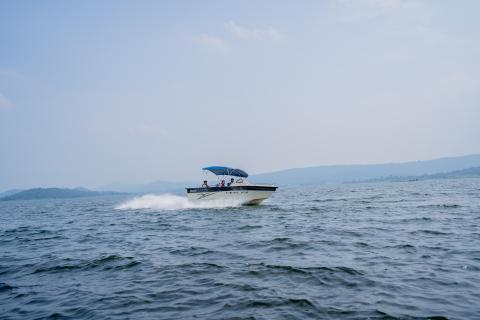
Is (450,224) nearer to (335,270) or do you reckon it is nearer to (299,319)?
(335,270)

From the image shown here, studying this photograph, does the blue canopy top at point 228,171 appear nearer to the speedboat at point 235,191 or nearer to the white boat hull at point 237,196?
the speedboat at point 235,191

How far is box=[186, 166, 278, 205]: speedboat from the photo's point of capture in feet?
123

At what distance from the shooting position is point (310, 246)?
55.0ft

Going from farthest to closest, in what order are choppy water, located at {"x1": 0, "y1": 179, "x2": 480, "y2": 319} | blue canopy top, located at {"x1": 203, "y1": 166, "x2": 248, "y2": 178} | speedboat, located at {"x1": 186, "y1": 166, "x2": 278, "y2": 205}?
blue canopy top, located at {"x1": 203, "y1": 166, "x2": 248, "y2": 178}, speedboat, located at {"x1": 186, "y1": 166, "x2": 278, "y2": 205}, choppy water, located at {"x1": 0, "y1": 179, "x2": 480, "y2": 319}

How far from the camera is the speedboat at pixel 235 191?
123 ft

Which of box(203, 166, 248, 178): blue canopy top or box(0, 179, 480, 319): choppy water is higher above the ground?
box(203, 166, 248, 178): blue canopy top

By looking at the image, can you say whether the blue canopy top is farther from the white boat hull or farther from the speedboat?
the white boat hull

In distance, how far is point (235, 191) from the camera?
1471 inches

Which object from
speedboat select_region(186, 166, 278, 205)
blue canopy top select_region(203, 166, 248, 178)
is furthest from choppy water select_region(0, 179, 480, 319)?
blue canopy top select_region(203, 166, 248, 178)

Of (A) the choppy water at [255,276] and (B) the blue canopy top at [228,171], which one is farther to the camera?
(B) the blue canopy top at [228,171]

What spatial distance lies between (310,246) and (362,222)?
9677 mm

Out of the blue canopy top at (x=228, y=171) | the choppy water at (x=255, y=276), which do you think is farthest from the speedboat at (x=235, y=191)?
the choppy water at (x=255, y=276)

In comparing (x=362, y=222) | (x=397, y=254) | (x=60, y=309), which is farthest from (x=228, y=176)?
(x=60, y=309)

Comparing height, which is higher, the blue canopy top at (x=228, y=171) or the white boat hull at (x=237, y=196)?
the blue canopy top at (x=228, y=171)
